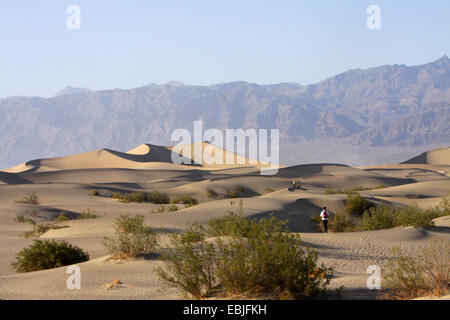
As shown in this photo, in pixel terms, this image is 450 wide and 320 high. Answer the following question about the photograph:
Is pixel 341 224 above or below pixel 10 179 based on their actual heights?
below

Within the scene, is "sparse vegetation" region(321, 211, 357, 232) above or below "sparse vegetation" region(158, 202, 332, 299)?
below

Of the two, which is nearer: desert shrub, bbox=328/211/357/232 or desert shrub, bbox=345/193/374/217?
desert shrub, bbox=328/211/357/232

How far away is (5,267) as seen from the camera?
14.5 metres

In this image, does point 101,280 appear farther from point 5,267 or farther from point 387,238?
point 387,238

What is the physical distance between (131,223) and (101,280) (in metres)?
4.87

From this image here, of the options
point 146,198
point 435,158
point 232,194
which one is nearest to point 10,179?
point 146,198

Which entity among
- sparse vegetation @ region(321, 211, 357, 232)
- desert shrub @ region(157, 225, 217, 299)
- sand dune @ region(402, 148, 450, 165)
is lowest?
sparse vegetation @ region(321, 211, 357, 232)

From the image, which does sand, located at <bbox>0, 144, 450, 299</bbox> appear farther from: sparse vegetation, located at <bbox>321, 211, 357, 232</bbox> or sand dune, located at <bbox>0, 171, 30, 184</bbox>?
sparse vegetation, located at <bbox>321, 211, 357, 232</bbox>

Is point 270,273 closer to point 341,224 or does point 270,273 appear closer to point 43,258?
point 43,258

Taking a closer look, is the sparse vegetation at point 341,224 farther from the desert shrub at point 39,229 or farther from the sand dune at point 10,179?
the sand dune at point 10,179

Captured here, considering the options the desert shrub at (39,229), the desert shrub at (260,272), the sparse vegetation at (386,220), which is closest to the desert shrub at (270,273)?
the desert shrub at (260,272)

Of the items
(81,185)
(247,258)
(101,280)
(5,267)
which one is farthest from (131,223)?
(81,185)

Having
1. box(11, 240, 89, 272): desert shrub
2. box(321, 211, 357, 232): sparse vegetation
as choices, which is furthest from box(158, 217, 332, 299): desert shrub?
box(321, 211, 357, 232): sparse vegetation

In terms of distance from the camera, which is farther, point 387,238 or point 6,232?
point 6,232
